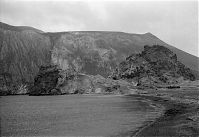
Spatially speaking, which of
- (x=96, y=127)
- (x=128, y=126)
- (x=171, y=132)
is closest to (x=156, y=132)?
(x=171, y=132)

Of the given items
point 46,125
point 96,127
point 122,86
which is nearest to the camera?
point 96,127

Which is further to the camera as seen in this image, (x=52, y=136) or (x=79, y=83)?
(x=79, y=83)

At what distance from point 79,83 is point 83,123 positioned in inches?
5405

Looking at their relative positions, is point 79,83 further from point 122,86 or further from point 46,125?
point 46,125

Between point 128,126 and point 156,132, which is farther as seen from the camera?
point 128,126

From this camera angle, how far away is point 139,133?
4912 centimetres

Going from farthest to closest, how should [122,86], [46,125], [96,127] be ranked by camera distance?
1. [122,86]
2. [46,125]
3. [96,127]

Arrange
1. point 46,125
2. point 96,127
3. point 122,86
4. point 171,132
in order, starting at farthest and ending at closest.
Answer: point 122,86 < point 46,125 < point 96,127 < point 171,132

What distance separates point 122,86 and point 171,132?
491 feet

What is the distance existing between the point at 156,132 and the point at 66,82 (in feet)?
505

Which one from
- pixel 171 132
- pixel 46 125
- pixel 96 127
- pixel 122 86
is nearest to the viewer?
pixel 171 132

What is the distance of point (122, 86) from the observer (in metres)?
197

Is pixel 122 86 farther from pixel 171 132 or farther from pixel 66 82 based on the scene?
pixel 171 132

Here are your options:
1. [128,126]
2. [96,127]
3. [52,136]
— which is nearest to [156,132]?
[128,126]
